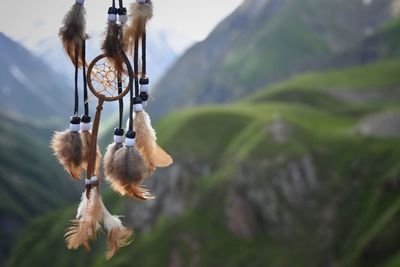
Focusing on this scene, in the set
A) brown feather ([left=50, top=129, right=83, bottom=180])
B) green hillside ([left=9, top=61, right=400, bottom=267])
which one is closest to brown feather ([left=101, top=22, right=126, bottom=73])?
brown feather ([left=50, top=129, right=83, bottom=180])

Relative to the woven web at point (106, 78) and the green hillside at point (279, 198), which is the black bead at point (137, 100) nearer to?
the woven web at point (106, 78)

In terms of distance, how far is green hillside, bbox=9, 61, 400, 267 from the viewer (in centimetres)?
7375

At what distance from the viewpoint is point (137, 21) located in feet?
12.4

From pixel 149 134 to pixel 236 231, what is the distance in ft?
256

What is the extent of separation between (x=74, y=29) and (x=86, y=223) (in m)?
1.34

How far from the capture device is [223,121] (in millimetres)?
104188

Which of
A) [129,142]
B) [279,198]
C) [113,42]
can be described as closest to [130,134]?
[129,142]

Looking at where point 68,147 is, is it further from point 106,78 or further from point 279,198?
point 279,198

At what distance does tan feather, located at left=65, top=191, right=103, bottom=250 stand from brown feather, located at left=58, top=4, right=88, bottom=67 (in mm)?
1027

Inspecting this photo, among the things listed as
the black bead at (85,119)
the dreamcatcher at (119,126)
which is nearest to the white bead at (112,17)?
the dreamcatcher at (119,126)

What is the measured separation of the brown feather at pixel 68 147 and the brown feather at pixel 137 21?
782 mm

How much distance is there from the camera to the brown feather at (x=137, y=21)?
149 inches

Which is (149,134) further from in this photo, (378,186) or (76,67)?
(378,186)

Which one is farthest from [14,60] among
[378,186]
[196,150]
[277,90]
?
[277,90]
